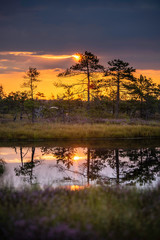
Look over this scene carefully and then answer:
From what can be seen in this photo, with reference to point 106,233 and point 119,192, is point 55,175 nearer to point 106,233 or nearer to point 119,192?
point 119,192

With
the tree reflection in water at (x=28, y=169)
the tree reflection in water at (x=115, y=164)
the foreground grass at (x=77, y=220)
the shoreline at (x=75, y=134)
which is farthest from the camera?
the shoreline at (x=75, y=134)

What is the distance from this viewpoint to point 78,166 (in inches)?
497

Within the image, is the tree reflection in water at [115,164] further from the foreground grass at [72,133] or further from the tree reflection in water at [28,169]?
the foreground grass at [72,133]

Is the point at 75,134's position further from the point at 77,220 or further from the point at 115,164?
the point at 77,220

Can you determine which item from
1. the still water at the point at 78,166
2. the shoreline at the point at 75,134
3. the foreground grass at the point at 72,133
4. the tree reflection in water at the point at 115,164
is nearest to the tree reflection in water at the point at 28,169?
the still water at the point at 78,166

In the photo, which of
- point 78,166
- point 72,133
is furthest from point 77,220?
point 72,133

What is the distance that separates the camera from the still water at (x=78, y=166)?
9.44m

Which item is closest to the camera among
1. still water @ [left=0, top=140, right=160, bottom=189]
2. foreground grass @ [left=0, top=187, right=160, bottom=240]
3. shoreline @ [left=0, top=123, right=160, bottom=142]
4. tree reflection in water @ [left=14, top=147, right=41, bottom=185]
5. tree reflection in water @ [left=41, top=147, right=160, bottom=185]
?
foreground grass @ [left=0, top=187, right=160, bottom=240]

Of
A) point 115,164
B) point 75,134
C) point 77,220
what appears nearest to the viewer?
point 77,220

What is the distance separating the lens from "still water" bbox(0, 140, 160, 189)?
31.0ft

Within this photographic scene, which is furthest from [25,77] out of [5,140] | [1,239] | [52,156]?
[1,239]

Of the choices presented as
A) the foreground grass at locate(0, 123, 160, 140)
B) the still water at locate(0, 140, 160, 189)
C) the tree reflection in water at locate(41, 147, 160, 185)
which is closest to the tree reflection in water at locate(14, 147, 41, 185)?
the still water at locate(0, 140, 160, 189)

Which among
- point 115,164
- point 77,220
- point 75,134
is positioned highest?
point 75,134

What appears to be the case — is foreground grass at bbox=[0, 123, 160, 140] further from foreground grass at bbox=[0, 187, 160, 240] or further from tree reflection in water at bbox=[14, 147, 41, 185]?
foreground grass at bbox=[0, 187, 160, 240]
